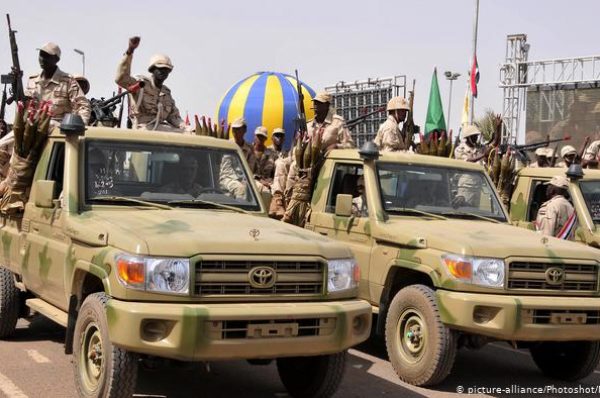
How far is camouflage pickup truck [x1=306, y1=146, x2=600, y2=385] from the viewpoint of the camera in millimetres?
6289

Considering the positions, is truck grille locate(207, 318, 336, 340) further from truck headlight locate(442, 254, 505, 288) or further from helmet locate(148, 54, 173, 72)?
helmet locate(148, 54, 173, 72)

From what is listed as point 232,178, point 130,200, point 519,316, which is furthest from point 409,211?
point 130,200

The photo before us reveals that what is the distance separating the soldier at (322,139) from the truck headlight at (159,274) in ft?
12.5

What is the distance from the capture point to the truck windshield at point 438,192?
7609mm

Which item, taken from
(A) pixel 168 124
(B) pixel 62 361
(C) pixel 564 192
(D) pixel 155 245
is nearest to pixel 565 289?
(C) pixel 564 192

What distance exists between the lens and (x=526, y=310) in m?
6.19

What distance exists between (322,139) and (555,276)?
3.35 metres

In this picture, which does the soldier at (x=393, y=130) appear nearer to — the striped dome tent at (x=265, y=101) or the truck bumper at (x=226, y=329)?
the truck bumper at (x=226, y=329)

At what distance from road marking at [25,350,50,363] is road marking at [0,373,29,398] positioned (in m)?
0.59

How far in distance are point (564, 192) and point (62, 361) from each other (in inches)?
210

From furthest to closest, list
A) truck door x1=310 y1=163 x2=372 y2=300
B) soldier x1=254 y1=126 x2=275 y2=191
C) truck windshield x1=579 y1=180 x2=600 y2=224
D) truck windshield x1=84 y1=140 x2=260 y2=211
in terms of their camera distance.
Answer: soldier x1=254 y1=126 x2=275 y2=191
truck windshield x1=579 y1=180 x2=600 y2=224
truck door x1=310 y1=163 x2=372 y2=300
truck windshield x1=84 y1=140 x2=260 y2=211

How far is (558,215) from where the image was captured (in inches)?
345

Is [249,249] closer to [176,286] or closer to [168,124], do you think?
[176,286]

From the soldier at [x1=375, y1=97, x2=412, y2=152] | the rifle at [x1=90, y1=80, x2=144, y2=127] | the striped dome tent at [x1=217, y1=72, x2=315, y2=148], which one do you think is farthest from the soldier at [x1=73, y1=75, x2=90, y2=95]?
the striped dome tent at [x1=217, y1=72, x2=315, y2=148]
